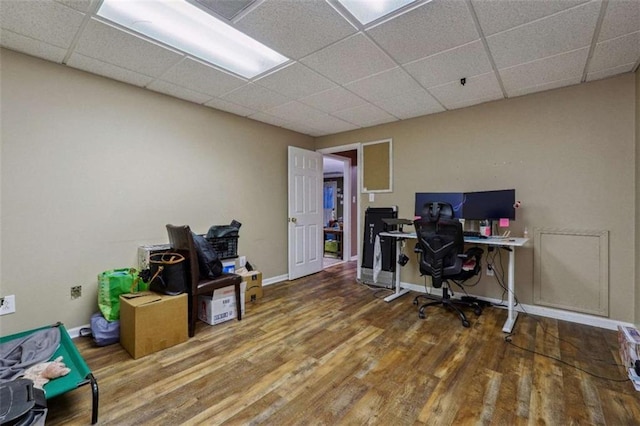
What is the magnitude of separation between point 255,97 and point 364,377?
117 inches

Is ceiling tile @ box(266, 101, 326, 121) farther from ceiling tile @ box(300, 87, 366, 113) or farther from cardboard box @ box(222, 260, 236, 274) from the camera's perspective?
cardboard box @ box(222, 260, 236, 274)

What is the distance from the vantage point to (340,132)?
15.8 feet

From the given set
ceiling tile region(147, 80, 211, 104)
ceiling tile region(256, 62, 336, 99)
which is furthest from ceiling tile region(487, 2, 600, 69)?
ceiling tile region(147, 80, 211, 104)

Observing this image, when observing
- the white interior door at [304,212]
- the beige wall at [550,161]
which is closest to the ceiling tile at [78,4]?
the white interior door at [304,212]

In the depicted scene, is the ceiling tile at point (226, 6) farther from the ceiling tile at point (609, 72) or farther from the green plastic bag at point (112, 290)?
the ceiling tile at point (609, 72)

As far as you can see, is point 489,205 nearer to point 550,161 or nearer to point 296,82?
point 550,161

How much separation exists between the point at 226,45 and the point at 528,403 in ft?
10.7

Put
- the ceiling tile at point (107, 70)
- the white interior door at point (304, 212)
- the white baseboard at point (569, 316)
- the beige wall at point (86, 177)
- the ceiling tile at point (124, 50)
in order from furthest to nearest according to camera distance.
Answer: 1. the white interior door at point (304, 212)
2. the white baseboard at point (569, 316)
3. the ceiling tile at point (107, 70)
4. the beige wall at point (86, 177)
5. the ceiling tile at point (124, 50)

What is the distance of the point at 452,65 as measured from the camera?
8.20 feet

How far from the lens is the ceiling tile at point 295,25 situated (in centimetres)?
Answer: 178

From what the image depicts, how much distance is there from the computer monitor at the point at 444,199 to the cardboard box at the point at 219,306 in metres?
2.36

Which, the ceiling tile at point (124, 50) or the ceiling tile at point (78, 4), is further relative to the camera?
the ceiling tile at point (124, 50)

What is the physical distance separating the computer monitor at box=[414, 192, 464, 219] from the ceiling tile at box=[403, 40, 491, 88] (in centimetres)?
134

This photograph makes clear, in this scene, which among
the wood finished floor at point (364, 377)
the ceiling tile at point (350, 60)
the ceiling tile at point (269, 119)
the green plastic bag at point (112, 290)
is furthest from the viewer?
the ceiling tile at point (269, 119)
